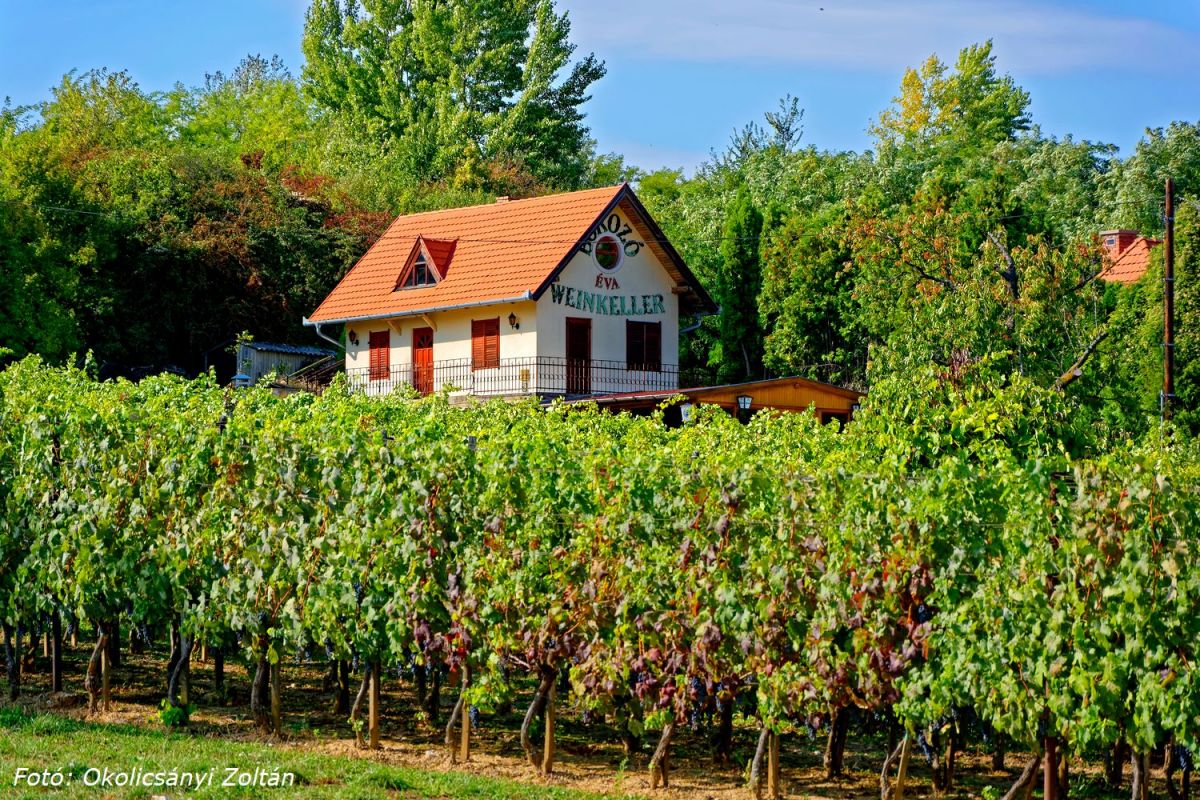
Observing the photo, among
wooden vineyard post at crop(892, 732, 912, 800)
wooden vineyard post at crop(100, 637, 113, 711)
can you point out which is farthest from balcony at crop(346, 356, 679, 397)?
wooden vineyard post at crop(892, 732, 912, 800)

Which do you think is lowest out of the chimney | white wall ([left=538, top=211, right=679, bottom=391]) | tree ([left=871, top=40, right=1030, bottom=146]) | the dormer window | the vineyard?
the vineyard

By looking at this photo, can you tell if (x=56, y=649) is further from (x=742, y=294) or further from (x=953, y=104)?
(x=953, y=104)

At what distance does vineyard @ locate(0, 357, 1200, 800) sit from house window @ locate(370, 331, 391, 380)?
25.9 m

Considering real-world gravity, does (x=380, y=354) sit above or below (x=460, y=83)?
below

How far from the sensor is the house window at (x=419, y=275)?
38.4 m

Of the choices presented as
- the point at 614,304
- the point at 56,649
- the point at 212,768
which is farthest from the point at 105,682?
the point at 614,304

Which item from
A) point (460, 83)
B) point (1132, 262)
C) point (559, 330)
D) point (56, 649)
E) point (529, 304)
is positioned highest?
point (460, 83)

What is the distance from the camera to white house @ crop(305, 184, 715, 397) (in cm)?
3612

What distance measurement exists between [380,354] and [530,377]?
5667 mm

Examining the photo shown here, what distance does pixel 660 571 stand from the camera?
9.16m

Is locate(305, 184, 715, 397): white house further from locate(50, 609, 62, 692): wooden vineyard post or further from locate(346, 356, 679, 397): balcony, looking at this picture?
locate(50, 609, 62, 692): wooden vineyard post

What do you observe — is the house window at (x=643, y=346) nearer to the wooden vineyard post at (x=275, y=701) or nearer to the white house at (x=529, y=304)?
the white house at (x=529, y=304)

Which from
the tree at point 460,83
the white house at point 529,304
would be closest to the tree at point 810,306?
the white house at point 529,304

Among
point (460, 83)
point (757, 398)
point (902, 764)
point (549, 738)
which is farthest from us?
point (460, 83)
